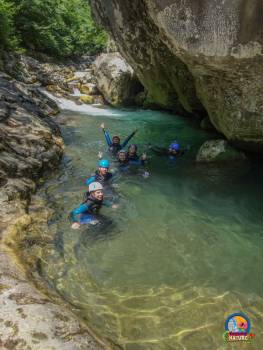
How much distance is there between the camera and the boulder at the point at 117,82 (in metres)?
21.0

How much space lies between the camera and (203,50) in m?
6.95

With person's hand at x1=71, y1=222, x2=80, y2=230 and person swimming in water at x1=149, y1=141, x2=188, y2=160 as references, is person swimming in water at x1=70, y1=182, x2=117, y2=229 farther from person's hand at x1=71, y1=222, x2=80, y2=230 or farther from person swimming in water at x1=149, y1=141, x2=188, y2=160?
person swimming in water at x1=149, y1=141, x2=188, y2=160

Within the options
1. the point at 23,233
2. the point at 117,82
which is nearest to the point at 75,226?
the point at 23,233

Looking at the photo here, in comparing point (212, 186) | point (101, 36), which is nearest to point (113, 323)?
point (212, 186)

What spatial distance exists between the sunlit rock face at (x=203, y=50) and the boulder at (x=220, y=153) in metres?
0.46

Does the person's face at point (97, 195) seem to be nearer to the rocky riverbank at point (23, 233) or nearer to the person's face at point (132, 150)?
the rocky riverbank at point (23, 233)

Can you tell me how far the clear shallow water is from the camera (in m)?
4.70

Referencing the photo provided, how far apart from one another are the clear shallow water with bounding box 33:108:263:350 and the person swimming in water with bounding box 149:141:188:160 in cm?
92

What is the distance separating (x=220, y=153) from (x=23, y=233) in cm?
768

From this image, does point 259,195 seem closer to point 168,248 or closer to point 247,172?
point 247,172

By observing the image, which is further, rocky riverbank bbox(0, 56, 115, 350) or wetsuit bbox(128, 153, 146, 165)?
wetsuit bbox(128, 153, 146, 165)

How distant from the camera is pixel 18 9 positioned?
2366cm

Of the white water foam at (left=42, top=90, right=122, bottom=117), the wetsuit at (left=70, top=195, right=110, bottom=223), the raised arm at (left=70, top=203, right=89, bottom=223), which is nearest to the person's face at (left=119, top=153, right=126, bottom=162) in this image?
the wetsuit at (left=70, top=195, right=110, bottom=223)

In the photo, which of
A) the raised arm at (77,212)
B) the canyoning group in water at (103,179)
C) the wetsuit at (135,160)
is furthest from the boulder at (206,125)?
the raised arm at (77,212)
